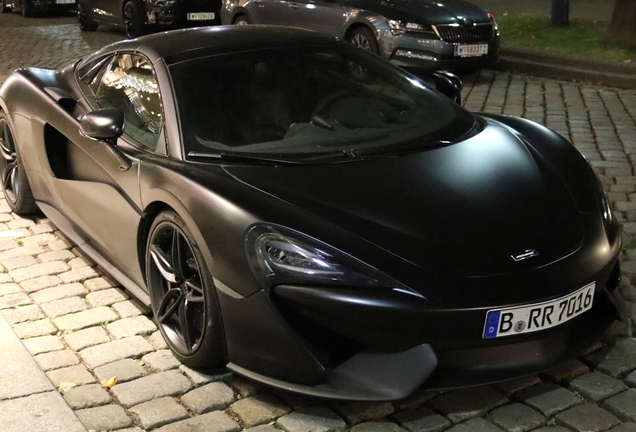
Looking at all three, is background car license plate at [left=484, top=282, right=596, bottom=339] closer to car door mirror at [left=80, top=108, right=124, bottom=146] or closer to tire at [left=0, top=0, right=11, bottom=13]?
car door mirror at [left=80, top=108, right=124, bottom=146]

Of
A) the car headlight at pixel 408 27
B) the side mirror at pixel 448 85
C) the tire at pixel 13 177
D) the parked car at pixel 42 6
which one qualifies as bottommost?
the parked car at pixel 42 6

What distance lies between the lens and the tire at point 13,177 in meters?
5.44

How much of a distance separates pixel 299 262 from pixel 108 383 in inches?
41.8

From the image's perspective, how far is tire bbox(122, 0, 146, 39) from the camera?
13.7m

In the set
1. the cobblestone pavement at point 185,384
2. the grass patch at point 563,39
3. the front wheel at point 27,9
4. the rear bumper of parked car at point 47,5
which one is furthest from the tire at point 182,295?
the front wheel at point 27,9

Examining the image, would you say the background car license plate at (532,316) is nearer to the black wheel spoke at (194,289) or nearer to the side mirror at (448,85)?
the black wheel spoke at (194,289)

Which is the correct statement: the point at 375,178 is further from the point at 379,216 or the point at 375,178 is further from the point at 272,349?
the point at 272,349

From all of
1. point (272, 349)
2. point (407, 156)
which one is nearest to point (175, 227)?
point (272, 349)

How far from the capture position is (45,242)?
205 inches

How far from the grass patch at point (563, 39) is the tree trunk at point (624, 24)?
10 centimetres

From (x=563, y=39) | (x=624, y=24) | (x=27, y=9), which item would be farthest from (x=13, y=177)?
(x=27, y=9)

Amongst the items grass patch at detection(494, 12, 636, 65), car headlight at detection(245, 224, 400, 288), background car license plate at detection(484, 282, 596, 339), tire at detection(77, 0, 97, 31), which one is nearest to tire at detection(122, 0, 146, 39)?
tire at detection(77, 0, 97, 31)

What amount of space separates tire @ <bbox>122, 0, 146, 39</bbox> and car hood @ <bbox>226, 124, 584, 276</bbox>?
1088 centimetres

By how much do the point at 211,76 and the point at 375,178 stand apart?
39.5 inches
